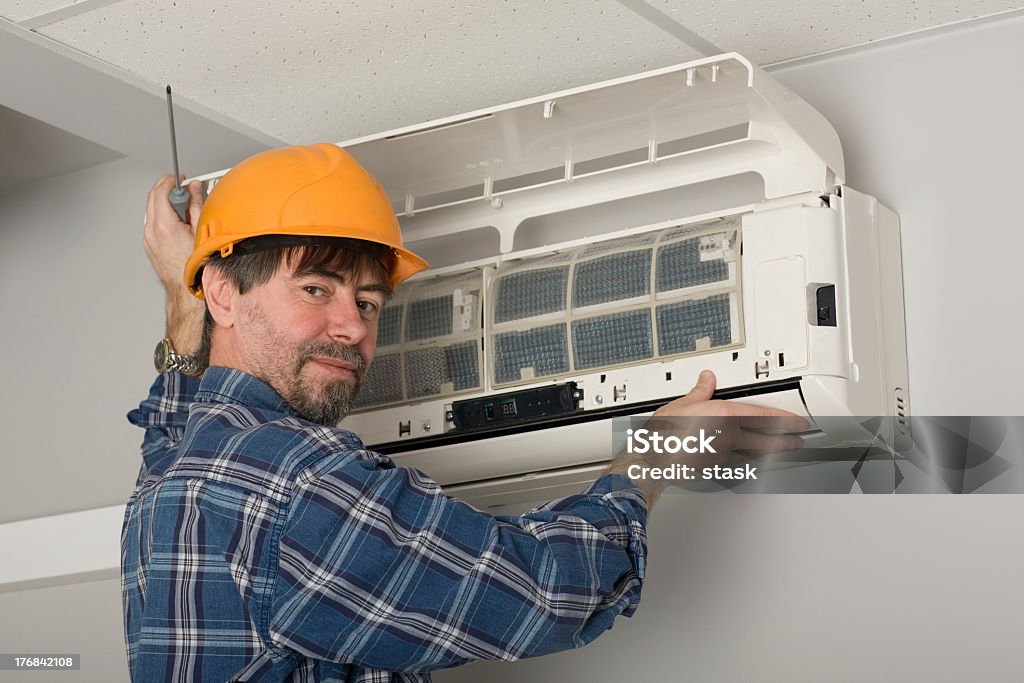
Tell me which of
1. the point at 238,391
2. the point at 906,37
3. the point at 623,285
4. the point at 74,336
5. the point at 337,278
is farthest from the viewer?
the point at 74,336

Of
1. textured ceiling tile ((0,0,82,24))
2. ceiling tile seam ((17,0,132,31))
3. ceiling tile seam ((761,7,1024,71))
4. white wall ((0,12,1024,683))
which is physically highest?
textured ceiling tile ((0,0,82,24))

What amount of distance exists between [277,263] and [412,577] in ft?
1.82

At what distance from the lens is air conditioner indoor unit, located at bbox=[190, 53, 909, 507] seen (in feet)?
5.96

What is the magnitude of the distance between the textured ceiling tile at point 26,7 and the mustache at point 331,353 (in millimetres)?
623

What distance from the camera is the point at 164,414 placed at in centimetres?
198

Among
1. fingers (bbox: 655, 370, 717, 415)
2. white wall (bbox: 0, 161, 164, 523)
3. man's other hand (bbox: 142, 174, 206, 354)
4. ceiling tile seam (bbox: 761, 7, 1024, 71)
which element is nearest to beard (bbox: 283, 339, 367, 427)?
man's other hand (bbox: 142, 174, 206, 354)

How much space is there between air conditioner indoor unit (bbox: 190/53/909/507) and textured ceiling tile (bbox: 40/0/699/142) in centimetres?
13

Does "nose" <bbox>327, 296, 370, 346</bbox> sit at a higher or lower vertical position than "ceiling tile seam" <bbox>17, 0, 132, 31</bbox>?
lower

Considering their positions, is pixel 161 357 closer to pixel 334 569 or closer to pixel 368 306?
pixel 368 306

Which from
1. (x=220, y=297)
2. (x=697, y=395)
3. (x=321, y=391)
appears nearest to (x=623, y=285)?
(x=697, y=395)

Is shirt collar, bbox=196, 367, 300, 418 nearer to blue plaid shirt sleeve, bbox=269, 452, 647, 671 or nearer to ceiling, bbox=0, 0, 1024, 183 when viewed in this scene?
blue plaid shirt sleeve, bbox=269, 452, 647, 671

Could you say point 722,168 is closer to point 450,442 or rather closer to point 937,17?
point 937,17

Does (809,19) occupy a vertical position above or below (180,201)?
above

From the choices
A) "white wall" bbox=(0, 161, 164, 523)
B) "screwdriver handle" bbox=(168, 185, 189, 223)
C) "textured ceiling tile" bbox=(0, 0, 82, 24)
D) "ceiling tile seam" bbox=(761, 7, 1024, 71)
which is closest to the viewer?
"textured ceiling tile" bbox=(0, 0, 82, 24)
